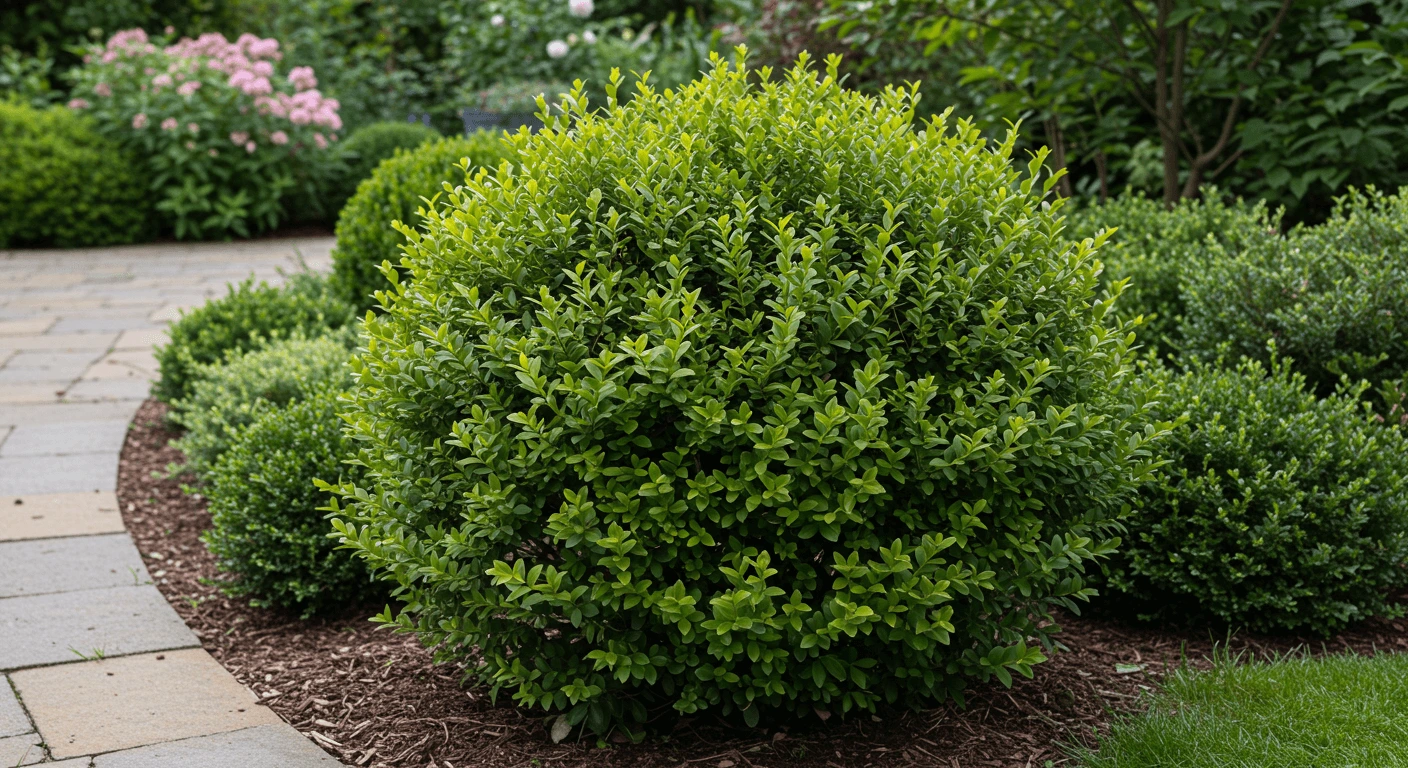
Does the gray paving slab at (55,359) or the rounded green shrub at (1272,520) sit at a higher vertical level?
the rounded green shrub at (1272,520)

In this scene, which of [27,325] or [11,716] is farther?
[27,325]

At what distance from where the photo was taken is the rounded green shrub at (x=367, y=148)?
11492 mm

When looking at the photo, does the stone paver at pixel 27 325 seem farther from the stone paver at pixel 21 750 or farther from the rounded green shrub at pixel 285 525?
the stone paver at pixel 21 750

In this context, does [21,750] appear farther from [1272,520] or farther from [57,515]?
[1272,520]

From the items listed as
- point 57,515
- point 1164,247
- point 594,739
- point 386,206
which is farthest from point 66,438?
point 1164,247

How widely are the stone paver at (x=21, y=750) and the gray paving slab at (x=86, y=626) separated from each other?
0.46 meters

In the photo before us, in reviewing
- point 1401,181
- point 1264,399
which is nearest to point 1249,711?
point 1264,399

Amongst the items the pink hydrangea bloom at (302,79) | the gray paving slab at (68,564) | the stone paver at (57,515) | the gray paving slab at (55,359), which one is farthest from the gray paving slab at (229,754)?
the pink hydrangea bloom at (302,79)

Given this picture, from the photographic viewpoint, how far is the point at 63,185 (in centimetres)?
1025

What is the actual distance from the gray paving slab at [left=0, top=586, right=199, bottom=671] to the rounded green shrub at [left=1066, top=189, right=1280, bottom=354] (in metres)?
3.29

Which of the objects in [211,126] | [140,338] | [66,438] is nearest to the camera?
[66,438]

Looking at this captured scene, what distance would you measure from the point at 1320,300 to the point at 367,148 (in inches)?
384

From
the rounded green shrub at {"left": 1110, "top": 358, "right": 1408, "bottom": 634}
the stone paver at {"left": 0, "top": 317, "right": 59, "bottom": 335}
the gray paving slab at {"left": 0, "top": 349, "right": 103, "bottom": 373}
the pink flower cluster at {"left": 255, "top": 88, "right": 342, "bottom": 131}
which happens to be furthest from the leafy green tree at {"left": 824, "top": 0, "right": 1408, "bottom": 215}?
the pink flower cluster at {"left": 255, "top": 88, "right": 342, "bottom": 131}

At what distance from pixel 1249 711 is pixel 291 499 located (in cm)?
273
